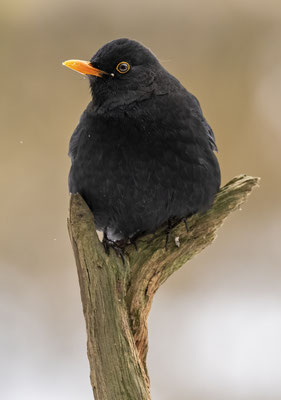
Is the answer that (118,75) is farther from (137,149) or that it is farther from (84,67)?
(137,149)

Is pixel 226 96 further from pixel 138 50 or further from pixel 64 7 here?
pixel 138 50

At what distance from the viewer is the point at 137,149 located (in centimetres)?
439

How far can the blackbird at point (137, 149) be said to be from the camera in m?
4.41

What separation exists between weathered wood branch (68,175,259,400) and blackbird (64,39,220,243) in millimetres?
129

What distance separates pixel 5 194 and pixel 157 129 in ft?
13.5

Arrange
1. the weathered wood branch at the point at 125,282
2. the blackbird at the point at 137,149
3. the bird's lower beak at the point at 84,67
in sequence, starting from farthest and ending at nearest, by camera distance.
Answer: the bird's lower beak at the point at 84,67 < the blackbird at the point at 137,149 < the weathered wood branch at the point at 125,282

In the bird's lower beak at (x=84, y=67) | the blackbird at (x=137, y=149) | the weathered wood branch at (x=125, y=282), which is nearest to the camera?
the weathered wood branch at (x=125, y=282)

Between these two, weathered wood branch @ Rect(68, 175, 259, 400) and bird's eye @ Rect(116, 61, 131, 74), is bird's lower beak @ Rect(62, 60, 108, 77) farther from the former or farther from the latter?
weathered wood branch @ Rect(68, 175, 259, 400)

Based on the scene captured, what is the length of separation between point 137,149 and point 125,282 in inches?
32.9

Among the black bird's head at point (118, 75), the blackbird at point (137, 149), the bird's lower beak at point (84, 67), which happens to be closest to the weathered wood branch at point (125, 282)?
the blackbird at point (137, 149)

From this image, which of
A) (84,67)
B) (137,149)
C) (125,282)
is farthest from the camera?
(84,67)

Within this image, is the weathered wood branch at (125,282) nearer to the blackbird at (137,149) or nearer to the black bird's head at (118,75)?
the blackbird at (137,149)

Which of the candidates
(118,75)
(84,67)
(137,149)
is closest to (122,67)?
(118,75)

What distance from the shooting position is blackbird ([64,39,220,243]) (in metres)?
4.41
